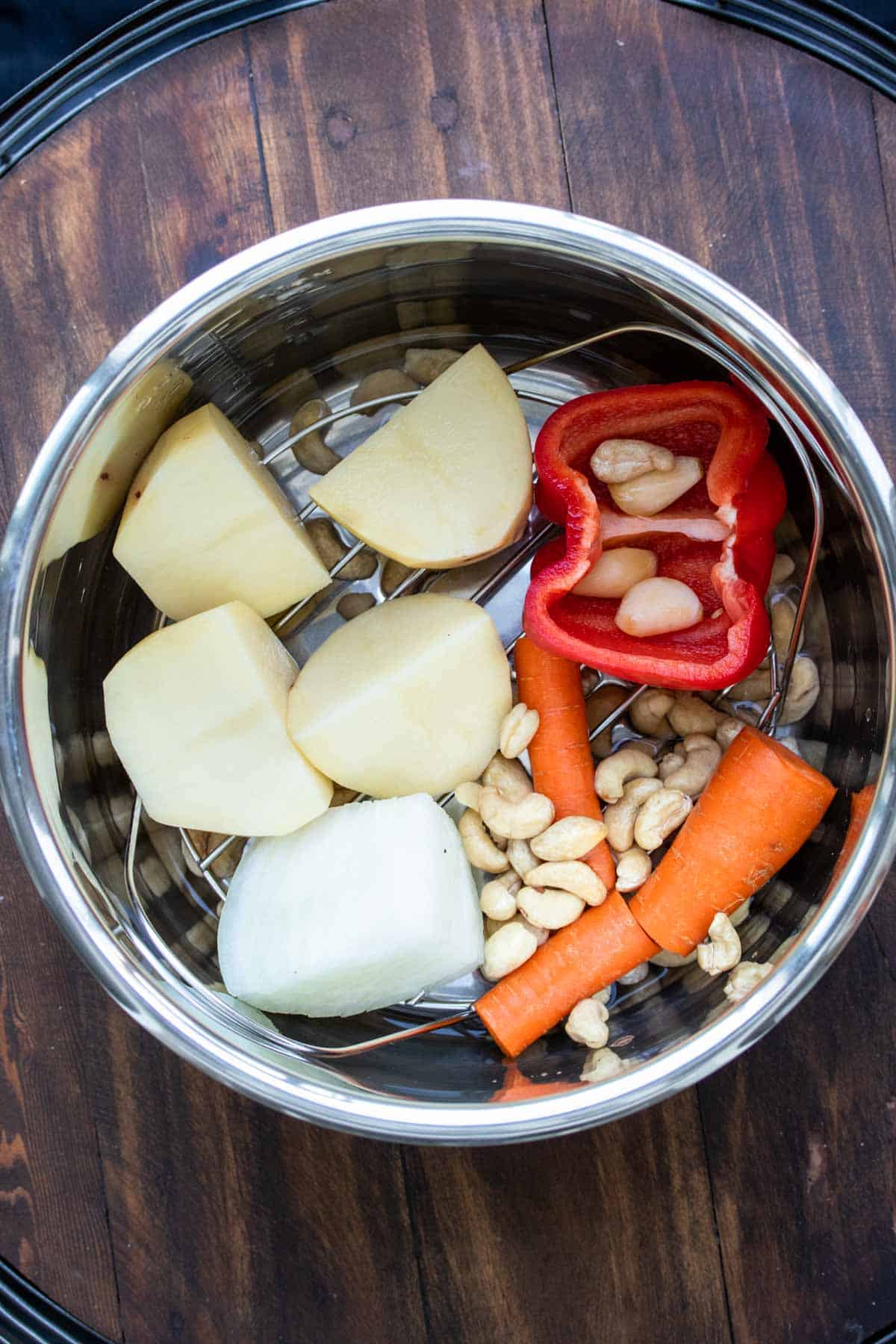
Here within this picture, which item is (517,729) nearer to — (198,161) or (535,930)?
(535,930)

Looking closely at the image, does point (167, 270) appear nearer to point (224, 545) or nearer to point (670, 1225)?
point (224, 545)

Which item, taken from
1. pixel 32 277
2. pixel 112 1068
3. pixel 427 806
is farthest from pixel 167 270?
pixel 112 1068

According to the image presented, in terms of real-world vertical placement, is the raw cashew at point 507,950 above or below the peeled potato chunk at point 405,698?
below

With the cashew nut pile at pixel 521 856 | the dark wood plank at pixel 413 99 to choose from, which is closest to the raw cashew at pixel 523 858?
the cashew nut pile at pixel 521 856

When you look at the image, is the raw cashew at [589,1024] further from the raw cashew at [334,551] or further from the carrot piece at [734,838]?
the raw cashew at [334,551]

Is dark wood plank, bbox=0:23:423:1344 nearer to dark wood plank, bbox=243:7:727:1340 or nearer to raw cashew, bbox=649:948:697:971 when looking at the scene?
dark wood plank, bbox=243:7:727:1340
